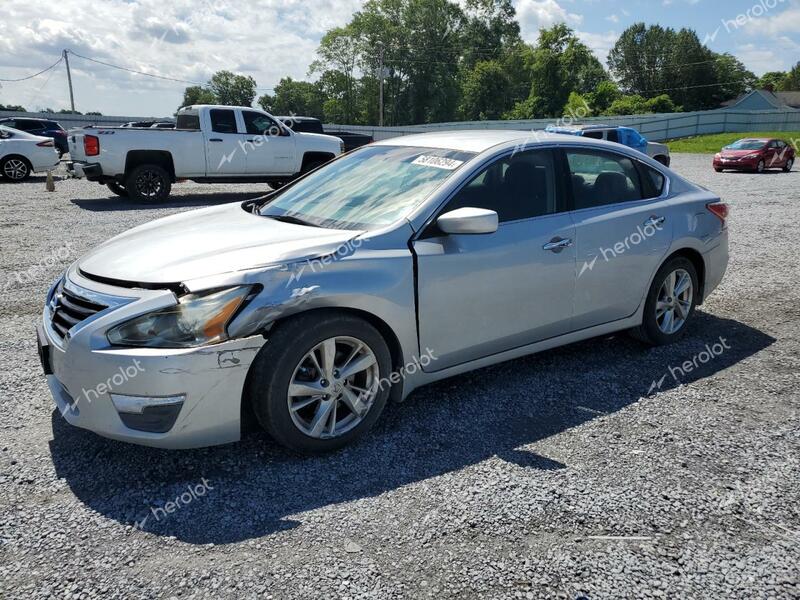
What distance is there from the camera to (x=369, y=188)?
4.21m

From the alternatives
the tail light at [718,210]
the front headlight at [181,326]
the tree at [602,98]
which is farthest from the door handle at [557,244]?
the tree at [602,98]

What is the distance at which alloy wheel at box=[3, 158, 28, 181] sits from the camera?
17.9 m

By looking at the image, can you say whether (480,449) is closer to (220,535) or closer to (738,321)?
(220,535)

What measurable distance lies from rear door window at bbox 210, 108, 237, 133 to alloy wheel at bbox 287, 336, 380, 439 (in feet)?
39.9

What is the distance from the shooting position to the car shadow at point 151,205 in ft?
43.6

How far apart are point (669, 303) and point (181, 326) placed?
3.72 metres

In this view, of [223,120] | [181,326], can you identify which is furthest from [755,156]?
[181,326]

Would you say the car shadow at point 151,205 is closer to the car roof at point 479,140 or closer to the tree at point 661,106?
the car roof at point 479,140

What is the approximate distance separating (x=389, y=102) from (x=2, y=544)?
8387 centimetres

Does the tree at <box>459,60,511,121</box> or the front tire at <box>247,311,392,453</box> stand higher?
the tree at <box>459,60,511,121</box>

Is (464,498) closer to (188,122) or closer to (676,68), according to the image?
(188,122)

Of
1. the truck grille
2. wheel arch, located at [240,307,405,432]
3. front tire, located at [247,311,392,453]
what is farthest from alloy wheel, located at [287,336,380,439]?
the truck grille

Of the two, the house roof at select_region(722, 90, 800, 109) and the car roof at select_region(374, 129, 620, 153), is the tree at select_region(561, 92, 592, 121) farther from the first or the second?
the car roof at select_region(374, 129, 620, 153)

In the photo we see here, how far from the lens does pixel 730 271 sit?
7.96 meters
